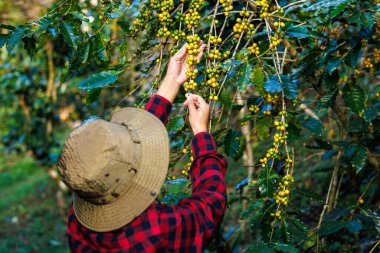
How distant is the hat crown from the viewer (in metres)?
1.45

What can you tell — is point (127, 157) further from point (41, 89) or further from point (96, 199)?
point (41, 89)

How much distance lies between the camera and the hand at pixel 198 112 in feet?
5.74

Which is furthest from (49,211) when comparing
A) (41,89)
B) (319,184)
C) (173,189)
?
(319,184)

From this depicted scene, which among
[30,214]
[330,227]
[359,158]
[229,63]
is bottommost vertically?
[30,214]

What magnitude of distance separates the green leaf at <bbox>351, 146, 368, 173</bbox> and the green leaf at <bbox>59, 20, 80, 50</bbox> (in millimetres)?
1405

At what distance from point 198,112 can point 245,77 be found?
0.23m

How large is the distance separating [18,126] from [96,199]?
19.4ft

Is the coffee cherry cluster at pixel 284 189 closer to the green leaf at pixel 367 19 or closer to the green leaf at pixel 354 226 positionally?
the green leaf at pixel 354 226

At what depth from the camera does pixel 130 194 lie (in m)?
1.51

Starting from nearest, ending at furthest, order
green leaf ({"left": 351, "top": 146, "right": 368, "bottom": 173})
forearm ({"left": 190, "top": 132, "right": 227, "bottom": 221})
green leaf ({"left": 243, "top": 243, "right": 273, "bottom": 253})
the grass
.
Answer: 1. forearm ({"left": 190, "top": 132, "right": 227, "bottom": 221})
2. green leaf ({"left": 243, "top": 243, "right": 273, "bottom": 253})
3. green leaf ({"left": 351, "top": 146, "right": 368, "bottom": 173})
4. the grass

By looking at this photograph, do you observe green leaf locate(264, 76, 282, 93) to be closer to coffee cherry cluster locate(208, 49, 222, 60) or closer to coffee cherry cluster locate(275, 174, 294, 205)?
coffee cherry cluster locate(208, 49, 222, 60)

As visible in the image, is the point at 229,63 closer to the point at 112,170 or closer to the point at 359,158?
the point at 112,170

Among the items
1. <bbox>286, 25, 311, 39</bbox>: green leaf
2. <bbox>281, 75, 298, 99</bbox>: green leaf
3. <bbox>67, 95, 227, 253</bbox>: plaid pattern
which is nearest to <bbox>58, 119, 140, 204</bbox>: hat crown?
<bbox>67, 95, 227, 253</bbox>: plaid pattern

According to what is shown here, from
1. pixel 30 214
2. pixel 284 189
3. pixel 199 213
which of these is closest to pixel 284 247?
pixel 284 189
